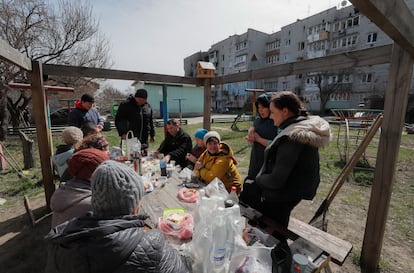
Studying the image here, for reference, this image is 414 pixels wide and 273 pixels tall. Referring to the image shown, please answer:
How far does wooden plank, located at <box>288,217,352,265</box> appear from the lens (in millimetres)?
1709

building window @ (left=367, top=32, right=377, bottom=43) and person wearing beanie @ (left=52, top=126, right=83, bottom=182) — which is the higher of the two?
building window @ (left=367, top=32, right=377, bottom=43)

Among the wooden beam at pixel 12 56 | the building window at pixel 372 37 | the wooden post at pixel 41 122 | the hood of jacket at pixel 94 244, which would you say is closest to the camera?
the hood of jacket at pixel 94 244

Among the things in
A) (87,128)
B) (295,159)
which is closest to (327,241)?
(295,159)

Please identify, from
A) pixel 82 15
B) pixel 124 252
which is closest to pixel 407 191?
pixel 124 252

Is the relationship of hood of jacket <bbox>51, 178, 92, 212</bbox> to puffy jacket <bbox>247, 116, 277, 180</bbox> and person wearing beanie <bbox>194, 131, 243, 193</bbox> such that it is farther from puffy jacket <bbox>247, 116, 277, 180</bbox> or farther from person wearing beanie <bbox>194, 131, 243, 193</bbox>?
puffy jacket <bbox>247, 116, 277, 180</bbox>

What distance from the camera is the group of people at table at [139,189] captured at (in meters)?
0.93

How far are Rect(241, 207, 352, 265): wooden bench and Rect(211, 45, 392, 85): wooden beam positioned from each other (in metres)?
1.81

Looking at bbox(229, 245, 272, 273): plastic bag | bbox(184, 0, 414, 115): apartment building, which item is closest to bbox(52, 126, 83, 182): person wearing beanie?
bbox(229, 245, 272, 273): plastic bag

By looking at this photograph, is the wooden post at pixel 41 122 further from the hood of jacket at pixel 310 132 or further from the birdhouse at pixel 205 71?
the hood of jacket at pixel 310 132

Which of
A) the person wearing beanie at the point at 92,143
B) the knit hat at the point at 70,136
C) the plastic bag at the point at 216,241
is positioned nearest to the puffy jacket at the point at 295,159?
the plastic bag at the point at 216,241

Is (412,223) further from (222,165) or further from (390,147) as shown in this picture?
(222,165)

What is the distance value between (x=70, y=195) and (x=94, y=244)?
96cm

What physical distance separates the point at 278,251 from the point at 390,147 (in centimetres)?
159

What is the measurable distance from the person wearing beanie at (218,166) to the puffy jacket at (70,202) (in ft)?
4.51
